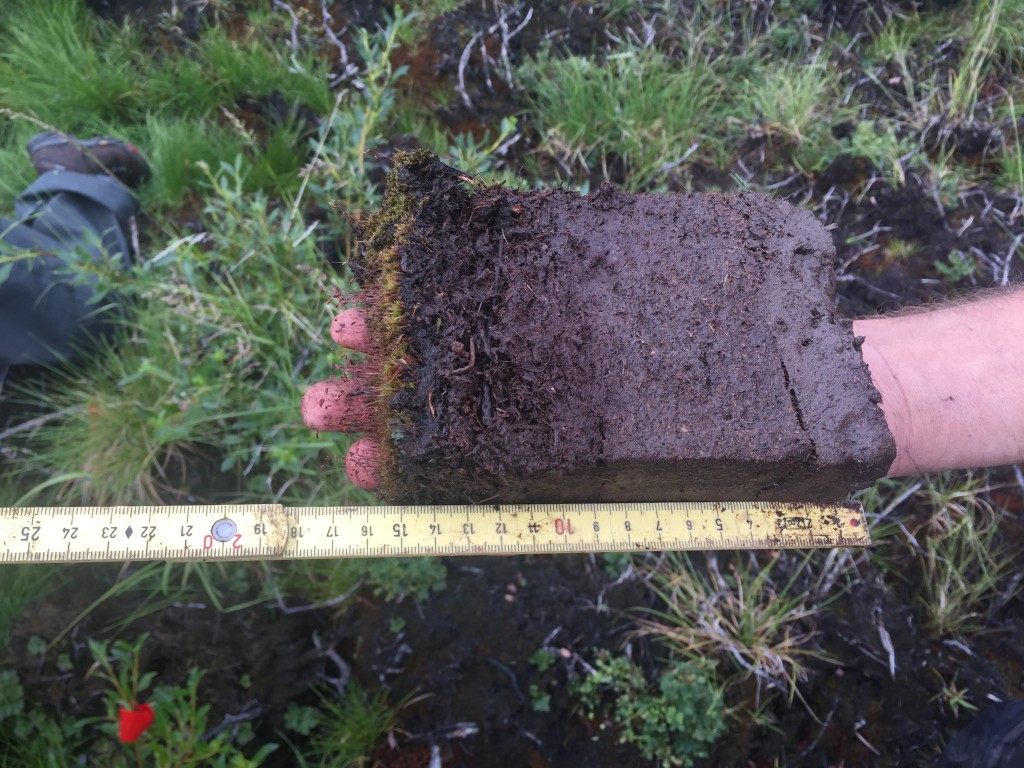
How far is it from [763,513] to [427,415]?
3.71 feet

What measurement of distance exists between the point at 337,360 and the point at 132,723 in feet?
4.26

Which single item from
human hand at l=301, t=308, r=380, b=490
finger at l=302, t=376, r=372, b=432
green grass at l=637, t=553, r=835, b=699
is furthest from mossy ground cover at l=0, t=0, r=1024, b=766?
finger at l=302, t=376, r=372, b=432

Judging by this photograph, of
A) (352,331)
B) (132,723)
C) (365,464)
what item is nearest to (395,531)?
(365,464)

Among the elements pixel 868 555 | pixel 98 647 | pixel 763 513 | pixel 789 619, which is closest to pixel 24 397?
pixel 98 647

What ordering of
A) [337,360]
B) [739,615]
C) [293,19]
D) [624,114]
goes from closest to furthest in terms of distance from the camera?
[337,360] < [739,615] < [624,114] < [293,19]

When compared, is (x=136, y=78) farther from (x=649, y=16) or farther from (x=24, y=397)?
(x=649, y=16)

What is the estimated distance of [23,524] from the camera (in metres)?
1.91

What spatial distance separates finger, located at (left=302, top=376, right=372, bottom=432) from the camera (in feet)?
5.91

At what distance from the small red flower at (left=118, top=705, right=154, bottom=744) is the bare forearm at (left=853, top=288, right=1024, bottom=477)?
2549 millimetres

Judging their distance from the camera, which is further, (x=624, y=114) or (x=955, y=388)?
(x=624, y=114)

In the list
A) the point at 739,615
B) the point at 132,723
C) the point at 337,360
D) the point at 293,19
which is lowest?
the point at 739,615

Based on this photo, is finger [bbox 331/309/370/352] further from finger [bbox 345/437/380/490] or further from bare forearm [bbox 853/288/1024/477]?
bare forearm [bbox 853/288/1024/477]

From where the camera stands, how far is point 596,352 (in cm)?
175

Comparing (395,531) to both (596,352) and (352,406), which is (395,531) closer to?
(352,406)
